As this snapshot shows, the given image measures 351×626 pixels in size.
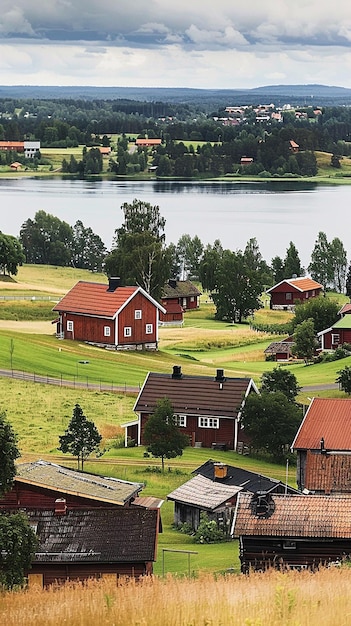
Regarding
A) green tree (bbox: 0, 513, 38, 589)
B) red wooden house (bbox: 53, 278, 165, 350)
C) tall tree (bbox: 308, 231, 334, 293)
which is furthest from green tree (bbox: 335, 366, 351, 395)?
tall tree (bbox: 308, 231, 334, 293)

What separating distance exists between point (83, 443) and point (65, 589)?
53.8ft

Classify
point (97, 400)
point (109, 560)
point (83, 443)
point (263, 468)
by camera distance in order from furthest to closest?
point (97, 400) → point (263, 468) → point (83, 443) → point (109, 560)

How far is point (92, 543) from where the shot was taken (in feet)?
54.4

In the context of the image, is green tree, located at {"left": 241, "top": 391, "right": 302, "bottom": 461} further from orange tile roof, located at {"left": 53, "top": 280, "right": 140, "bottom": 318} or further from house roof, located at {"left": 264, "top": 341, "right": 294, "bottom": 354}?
house roof, located at {"left": 264, "top": 341, "right": 294, "bottom": 354}

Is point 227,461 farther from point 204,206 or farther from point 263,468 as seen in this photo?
point 204,206

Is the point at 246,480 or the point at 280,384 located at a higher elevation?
the point at 246,480

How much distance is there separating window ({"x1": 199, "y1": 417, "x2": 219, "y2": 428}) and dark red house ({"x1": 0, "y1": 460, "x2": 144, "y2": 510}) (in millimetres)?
14297

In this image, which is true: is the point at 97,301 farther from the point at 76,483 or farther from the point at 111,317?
the point at 76,483

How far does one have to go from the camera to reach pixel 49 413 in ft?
116

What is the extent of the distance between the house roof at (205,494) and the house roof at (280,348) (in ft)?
102

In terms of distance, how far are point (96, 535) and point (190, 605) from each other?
23.5 ft

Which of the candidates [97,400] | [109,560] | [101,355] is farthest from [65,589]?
[101,355]

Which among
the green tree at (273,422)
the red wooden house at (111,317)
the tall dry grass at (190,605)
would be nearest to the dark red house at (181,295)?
the red wooden house at (111,317)

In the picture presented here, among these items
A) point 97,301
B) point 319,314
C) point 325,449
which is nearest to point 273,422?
point 325,449
